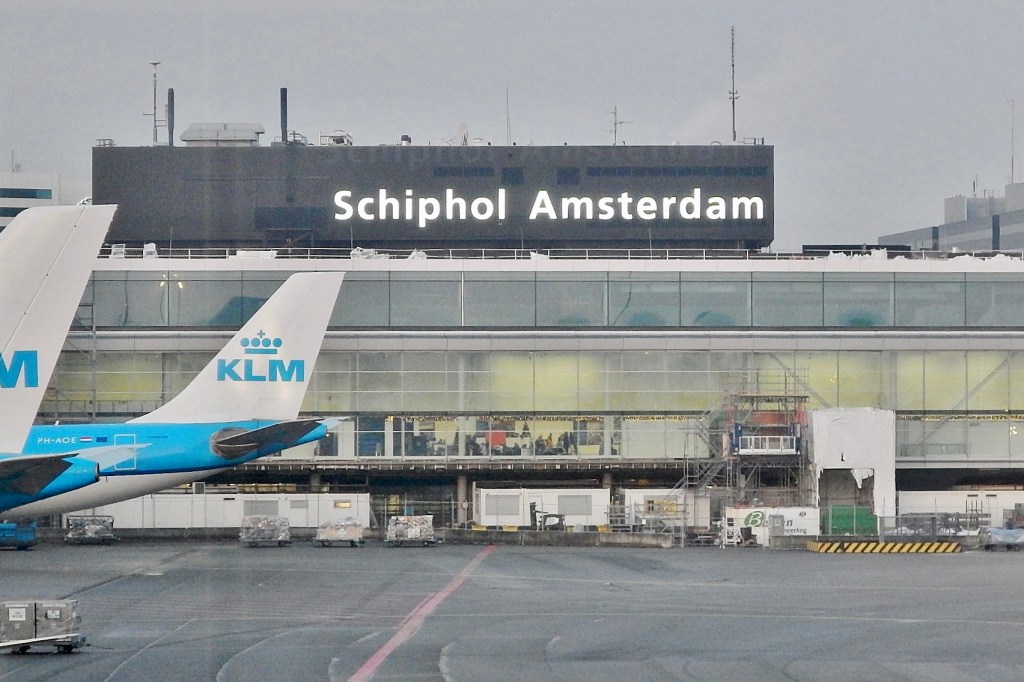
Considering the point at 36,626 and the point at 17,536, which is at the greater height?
the point at 36,626

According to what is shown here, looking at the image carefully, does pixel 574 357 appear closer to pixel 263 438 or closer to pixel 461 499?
pixel 461 499

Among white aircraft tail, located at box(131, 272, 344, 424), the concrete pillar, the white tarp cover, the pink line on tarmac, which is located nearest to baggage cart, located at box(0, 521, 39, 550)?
white aircraft tail, located at box(131, 272, 344, 424)

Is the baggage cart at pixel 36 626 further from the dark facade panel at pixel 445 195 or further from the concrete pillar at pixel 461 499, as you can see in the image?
the dark facade panel at pixel 445 195

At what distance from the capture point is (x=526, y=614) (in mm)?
44156

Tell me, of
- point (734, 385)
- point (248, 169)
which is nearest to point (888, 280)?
point (734, 385)

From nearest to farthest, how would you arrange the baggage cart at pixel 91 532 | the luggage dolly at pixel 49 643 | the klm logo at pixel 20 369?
1. the klm logo at pixel 20 369
2. the luggage dolly at pixel 49 643
3. the baggage cart at pixel 91 532

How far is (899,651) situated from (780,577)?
1819 cm

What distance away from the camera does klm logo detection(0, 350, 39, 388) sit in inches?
1115

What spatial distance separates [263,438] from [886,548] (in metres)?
27.4

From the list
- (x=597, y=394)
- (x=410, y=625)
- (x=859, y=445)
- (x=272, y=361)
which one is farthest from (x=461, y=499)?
(x=410, y=625)

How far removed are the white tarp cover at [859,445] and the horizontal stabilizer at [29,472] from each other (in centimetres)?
4944

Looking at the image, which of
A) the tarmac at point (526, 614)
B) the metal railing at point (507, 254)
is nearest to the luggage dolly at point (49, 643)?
the tarmac at point (526, 614)

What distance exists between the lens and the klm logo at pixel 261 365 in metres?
63.9

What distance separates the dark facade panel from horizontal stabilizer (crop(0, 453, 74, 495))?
64.4 metres
